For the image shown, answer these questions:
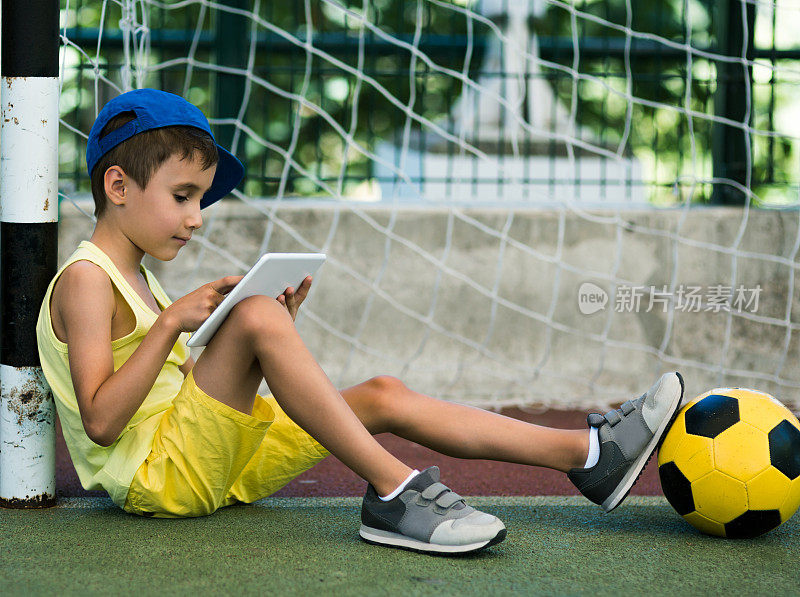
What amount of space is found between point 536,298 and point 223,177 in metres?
1.70

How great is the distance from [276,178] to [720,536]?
2308 millimetres

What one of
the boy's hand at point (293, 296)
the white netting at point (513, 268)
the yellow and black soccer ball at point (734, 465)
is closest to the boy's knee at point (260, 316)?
the boy's hand at point (293, 296)

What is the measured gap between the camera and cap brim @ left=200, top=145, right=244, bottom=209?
6.86 ft

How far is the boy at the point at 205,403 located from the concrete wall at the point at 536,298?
4.70 feet

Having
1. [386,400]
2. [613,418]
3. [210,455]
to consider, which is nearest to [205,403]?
[210,455]

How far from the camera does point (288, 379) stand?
1.75 m

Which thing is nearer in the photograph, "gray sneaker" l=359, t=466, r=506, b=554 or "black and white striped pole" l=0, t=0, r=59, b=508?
Result: "gray sneaker" l=359, t=466, r=506, b=554

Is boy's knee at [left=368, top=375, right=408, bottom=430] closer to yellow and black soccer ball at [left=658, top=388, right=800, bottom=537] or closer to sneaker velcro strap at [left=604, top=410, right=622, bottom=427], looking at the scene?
sneaker velcro strap at [left=604, top=410, right=622, bottom=427]

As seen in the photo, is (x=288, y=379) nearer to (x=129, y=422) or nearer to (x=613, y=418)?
(x=129, y=422)

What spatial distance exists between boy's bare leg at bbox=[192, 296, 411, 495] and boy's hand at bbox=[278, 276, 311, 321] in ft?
0.35

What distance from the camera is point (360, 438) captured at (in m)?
1.76

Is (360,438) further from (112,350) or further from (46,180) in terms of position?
(46,180)

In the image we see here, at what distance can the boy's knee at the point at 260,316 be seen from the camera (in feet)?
5.72

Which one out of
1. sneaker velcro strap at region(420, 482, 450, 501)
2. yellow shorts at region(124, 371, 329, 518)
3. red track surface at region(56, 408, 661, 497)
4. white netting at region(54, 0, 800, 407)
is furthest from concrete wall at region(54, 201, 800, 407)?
sneaker velcro strap at region(420, 482, 450, 501)
